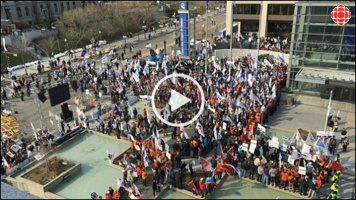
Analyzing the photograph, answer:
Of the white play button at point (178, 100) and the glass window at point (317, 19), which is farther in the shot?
the glass window at point (317, 19)

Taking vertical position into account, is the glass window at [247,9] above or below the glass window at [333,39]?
above

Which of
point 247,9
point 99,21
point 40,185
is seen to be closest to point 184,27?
point 247,9

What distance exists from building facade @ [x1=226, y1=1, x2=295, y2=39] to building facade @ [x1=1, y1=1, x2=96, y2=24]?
1741 inches

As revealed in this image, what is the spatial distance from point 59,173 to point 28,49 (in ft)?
147

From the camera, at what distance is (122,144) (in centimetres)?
2548

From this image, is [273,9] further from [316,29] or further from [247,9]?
[316,29]

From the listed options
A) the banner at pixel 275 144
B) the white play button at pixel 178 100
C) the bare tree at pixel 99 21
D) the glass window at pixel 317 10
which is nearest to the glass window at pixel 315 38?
the glass window at pixel 317 10

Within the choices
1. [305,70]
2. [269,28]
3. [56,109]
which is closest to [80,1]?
[269,28]

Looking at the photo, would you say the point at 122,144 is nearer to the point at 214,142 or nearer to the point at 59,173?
the point at 59,173

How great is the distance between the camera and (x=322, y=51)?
105ft

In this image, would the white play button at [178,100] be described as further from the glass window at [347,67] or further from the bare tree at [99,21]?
the bare tree at [99,21]

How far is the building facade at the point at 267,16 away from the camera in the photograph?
179 ft

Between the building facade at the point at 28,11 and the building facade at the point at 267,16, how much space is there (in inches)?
1741

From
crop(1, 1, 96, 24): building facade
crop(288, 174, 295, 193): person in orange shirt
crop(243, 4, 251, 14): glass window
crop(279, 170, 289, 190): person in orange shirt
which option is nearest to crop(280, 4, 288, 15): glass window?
crop(243, 4, 251, 14): glass window
